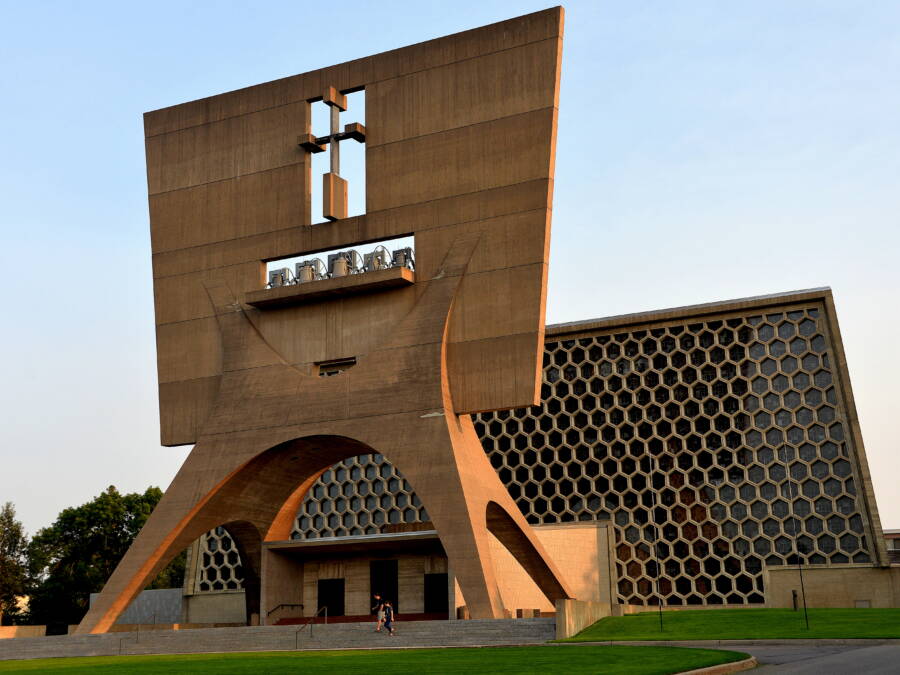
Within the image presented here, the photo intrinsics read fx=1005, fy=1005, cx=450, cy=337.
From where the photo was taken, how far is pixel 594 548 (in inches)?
1250

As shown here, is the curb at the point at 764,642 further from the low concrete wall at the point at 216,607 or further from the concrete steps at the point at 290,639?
the low concrete wall at the point at 216,607

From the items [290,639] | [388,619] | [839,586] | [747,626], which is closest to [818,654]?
[747,626]

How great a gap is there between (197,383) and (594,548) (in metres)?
13.9

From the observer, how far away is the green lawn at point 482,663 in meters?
11.3

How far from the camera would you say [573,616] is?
60.7 ft

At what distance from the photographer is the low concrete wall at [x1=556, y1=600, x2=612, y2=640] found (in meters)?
17.7

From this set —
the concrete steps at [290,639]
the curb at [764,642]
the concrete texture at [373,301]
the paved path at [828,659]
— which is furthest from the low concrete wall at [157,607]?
the paved path at [828,659]

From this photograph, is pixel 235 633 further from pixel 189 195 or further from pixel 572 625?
pixel 189 195

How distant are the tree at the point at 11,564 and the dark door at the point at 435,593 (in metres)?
26.7

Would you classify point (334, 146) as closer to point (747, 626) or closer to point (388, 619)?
point (388, 619)

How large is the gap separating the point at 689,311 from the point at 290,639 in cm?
1908

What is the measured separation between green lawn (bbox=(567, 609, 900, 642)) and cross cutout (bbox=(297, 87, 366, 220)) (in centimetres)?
1125

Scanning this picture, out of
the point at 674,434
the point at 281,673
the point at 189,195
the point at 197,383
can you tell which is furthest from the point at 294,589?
the point at 281,673

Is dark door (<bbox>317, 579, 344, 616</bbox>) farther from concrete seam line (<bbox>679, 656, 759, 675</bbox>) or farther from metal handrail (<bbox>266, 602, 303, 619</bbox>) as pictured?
concrete seam line (<bbox>679, 656, 759, 675</bbox>)
